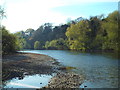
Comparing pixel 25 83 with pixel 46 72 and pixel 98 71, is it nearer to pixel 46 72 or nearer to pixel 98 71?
pixel 46 72

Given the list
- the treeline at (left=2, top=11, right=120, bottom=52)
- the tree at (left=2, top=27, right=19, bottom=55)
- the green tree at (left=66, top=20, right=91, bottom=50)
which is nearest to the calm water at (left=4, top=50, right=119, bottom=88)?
the tree at (left=2, top=27, right=19, bottom=55)

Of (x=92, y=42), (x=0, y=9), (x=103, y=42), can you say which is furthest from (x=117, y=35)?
(x=0, y=9)

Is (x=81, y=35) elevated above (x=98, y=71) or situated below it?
above

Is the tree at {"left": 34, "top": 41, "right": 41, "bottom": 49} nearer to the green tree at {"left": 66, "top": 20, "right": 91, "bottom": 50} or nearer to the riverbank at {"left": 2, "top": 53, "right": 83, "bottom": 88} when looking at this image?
the green tree at {"left": 66, "top": 20, "right": 91, "bottom": 50}

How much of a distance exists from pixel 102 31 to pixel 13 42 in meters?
44.6

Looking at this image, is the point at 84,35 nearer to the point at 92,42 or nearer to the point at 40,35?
the point at 92,42

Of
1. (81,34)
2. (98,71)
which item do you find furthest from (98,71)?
(81,34)

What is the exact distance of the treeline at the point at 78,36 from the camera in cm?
5908

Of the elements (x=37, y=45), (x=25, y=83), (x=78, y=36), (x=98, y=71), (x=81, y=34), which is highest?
(x=81, y=34)

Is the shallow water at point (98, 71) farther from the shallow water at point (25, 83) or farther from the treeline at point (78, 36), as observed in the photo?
the treeline at point (78, 36)

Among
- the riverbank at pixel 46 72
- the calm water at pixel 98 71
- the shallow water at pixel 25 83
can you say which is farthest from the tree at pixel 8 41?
the shallow water at pixel 25 83

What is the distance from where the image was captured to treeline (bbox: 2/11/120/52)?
5908cm

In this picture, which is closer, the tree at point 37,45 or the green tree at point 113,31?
the green tree at point 113,31

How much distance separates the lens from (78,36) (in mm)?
80562
